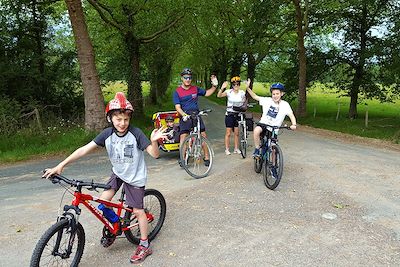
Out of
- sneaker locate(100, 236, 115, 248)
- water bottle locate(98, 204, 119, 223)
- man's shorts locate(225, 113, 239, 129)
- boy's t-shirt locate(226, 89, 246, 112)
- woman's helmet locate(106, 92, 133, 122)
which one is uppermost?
woman's helmet locate(106, 92, 133, 122)

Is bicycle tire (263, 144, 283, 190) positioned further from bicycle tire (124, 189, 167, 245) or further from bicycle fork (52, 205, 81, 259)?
bicycle fork (52, 205, 81, 259)

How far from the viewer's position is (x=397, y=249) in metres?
4.33

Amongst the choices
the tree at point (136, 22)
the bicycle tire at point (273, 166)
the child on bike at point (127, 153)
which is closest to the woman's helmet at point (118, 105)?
the child on bike at point (127, 153)

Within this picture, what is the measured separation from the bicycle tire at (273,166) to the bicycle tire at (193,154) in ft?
4.31

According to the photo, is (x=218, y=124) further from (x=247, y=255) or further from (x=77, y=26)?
(x=247, y=255)

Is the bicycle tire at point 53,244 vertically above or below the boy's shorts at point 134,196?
below

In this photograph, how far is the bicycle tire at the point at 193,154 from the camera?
285 inches

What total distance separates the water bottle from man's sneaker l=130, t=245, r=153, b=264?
43 cm

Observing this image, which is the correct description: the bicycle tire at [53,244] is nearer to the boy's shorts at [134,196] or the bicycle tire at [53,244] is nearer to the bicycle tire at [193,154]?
the boy's shorts at [134,196]

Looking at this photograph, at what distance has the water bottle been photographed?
4016 millimetres

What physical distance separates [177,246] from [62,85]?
48.3 ft

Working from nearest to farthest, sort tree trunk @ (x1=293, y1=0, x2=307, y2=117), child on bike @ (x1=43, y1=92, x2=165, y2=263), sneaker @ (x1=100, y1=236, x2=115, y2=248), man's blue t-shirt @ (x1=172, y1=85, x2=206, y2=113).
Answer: child on bike @ (x1=43, y1=92, x2=165, y2=263)
sneaker @ (x1=100, y1=236, x2=115, y2=248)
man's blue t-shirt @ (x1=172, y1=85, x2=206, y2=113)
tree trunk @ (x1=293, y1=0, x2=307, y2=117)

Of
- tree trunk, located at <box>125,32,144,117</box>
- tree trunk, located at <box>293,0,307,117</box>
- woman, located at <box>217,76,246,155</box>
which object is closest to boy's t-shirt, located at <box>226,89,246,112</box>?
woman, located at <box>217,76,246,155</box>

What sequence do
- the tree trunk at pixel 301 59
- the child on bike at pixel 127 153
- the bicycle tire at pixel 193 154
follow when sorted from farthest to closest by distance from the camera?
the tree trunk at pixel 301 59 → the bicycle tire at pixel 193 154 → the child on bike at pixel 127 153
